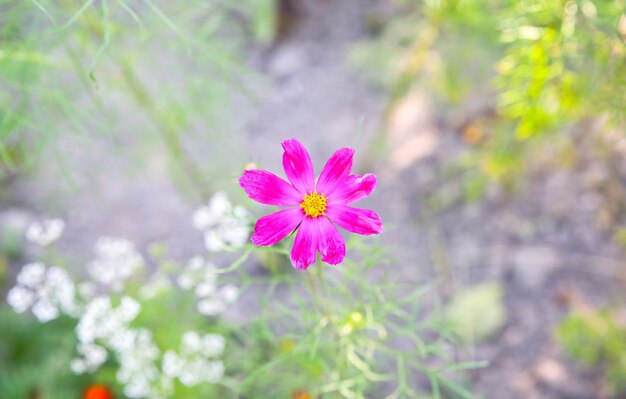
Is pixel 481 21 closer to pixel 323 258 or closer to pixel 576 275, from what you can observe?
pixel 576 275

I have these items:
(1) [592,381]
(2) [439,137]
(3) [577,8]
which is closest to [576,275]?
(1) [592,381]

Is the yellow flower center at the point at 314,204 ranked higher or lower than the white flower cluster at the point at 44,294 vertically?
lower

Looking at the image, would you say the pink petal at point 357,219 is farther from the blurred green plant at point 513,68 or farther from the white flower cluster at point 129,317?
the blurred green plant at point 513,68

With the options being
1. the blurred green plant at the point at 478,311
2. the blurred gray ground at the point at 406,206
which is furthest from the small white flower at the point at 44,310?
the blurred green plant at the point at 478,311

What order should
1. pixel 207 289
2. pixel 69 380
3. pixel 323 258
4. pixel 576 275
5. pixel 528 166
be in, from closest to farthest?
pixel 323 258
pixel 207 289
pixel 69 380
pixel 576 275
pixel 528 166

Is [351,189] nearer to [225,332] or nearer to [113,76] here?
[225,332]

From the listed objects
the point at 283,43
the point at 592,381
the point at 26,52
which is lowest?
the point at 592,381
